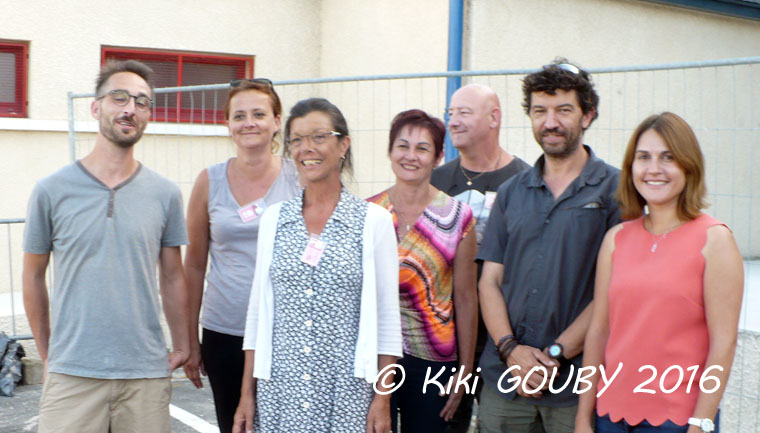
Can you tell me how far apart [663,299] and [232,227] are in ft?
5.97

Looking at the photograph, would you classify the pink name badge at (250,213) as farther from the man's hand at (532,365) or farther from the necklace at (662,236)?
the necklace at (662,236)

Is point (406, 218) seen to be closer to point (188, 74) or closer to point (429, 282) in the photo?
point (429, 282)

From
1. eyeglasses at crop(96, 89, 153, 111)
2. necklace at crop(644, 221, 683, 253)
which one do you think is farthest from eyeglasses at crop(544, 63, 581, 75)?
eyeglasses at crop(96, 89, 153, 111)

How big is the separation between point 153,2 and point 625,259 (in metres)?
6.41

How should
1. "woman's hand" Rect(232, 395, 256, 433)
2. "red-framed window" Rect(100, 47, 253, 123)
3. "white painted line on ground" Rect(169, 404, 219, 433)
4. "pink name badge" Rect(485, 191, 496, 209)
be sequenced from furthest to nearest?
1. "red-framed window" Rect(100, 47, 253, 123)
2. "white painted line on ground" Rect(169, 404, 219, 433)
3. "pink name badge" Rect(485, 191, 496, 209)
4. "woman's hand" Rect(232, 395, 256, 433)

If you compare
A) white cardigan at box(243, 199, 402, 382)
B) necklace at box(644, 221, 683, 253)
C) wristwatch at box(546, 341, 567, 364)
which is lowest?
wristwatch at box(546, 341, 567, 364)

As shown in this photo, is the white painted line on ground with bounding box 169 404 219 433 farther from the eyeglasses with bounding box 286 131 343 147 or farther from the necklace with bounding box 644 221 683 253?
the necklace with bounding box 644 221 683 253

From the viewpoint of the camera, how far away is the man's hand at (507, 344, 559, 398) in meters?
3.23

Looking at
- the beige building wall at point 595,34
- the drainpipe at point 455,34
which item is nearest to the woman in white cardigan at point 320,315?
the drainpipe at point 455,34

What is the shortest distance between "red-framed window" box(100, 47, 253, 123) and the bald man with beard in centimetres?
412

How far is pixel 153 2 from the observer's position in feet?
26.9

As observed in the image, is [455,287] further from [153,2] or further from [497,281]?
[153,2]

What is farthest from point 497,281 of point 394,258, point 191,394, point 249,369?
point 191,394

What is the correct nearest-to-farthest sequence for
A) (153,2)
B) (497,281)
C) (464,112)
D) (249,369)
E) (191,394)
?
(249,369)
(497,281)
(464,112)
(191,394)
(153,2)
